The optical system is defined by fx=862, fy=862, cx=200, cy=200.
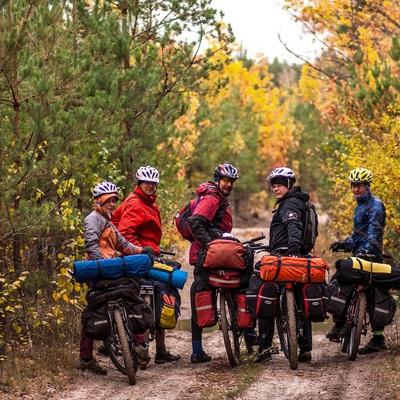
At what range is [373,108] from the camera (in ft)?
56.2

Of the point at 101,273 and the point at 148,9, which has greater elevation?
A: the point at 148,9

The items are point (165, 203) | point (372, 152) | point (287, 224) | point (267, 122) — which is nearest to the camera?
point (287, 224)

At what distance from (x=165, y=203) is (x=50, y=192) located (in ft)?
23.1

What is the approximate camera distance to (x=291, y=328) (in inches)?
353

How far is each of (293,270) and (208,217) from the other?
4.21ft

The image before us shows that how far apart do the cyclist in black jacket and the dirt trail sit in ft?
0.72

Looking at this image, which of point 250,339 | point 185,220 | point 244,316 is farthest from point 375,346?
point 185,220

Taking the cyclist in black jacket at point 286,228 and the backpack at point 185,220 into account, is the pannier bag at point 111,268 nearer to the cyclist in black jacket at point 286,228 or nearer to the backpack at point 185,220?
the backpack at point 185,220

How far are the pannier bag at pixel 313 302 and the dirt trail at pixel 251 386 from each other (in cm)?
58

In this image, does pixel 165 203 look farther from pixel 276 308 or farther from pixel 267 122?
pixel 267 122

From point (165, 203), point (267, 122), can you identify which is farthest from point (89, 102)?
point (267, 122)

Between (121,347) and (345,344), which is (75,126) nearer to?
(121,347)

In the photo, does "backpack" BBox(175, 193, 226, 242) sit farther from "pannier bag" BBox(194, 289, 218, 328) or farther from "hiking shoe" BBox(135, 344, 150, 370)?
"hiking shoe" BBox(135, 344, 150, 370)

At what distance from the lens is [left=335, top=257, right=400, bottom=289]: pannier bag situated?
9.45 metres
